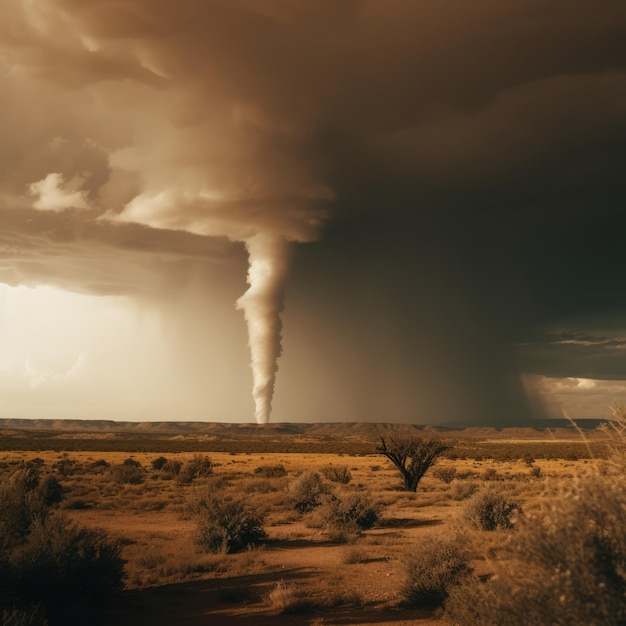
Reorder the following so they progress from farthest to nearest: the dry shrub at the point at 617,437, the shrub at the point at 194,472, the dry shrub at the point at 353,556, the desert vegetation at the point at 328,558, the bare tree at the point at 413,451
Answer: the shrub at the point at 194,472 < the bare tree at the point at 413,451 < the dry shrub at the point at 353,556 < the dry shrub at the point at 617,437 < the desert vegetation at the point at 328,558

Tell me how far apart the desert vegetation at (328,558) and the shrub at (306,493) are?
8cm

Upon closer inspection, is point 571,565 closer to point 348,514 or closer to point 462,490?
point 348,514

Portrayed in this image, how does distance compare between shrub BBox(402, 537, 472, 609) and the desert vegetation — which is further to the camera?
shrub BBox(402, 537, 472, 609)

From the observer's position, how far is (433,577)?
10.3m

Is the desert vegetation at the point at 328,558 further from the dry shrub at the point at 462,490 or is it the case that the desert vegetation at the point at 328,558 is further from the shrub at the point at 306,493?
the dry shrub at the point at 462,490

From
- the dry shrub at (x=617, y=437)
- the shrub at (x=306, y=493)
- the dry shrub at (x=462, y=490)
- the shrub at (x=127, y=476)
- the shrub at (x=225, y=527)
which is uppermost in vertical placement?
the dry shrub at (x=617, y=437)

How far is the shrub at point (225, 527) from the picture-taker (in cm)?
1530

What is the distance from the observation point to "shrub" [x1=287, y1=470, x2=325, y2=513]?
23.2m

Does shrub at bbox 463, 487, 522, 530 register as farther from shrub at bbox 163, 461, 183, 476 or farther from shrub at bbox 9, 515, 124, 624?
shrub at bbox 163, 461, 183, 476

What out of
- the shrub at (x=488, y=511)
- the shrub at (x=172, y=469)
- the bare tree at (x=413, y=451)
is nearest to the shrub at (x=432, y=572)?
the shrub at (x=488, y=511)

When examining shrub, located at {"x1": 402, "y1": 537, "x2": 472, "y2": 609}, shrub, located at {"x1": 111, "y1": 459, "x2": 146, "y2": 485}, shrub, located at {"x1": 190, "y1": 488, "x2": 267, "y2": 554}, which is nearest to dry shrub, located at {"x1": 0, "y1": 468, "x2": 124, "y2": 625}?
shrub, located at {"x1": 190, "y1": 488, "x2": 267, "y2": 554}

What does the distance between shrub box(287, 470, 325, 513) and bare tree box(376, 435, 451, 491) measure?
7.63m

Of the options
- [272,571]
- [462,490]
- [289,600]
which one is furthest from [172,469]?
[289,600]

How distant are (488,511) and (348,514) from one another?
469 centimetres
